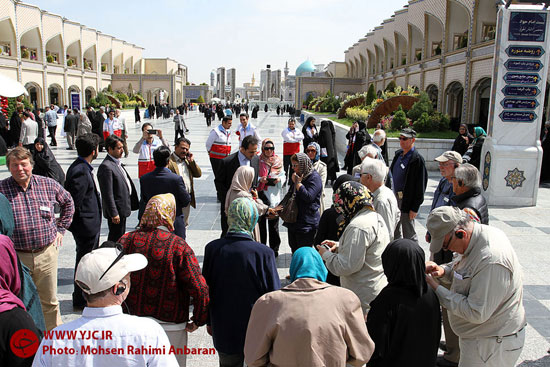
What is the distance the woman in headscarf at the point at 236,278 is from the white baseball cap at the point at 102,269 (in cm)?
72

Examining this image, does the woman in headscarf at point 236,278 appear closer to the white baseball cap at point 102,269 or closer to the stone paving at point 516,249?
the white baseball cap at point 102,269

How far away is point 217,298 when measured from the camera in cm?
269

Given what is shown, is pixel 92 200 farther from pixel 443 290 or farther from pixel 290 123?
pixel 290 123

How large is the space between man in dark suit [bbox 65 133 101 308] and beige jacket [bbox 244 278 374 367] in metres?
2.69

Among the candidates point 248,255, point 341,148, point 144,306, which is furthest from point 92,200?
point 341,148

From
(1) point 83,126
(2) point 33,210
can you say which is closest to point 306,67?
(1) point 83,126

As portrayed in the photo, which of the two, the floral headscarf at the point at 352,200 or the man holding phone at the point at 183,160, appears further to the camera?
the man holding phone at the point at 183,160

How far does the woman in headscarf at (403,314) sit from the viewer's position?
218 centimetres

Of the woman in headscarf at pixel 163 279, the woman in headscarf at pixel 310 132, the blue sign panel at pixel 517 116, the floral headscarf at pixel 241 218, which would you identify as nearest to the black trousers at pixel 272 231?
the floral headscarf at pixel 241 218

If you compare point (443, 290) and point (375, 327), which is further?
point (443, 290)

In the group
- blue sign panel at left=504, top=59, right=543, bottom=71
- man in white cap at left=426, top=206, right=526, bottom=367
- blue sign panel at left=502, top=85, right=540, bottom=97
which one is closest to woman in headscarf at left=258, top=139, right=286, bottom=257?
man in white cap at left=426, top=206, right=526, bottom=367

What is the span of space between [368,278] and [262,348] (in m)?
1.14

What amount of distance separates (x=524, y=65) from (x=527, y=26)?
0.70 meters

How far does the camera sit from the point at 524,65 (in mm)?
8328
